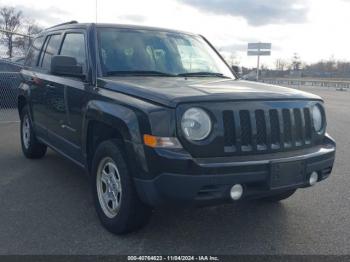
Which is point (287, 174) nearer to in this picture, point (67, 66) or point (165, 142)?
point (165, 142)

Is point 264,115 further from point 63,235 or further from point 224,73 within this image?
point 63,235

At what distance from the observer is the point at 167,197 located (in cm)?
312

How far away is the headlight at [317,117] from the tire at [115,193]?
1.68 metres

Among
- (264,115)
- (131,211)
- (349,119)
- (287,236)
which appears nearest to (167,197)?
(131,211)

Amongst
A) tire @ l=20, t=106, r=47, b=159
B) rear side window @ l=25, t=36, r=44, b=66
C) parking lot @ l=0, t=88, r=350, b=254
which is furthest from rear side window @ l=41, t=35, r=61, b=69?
parking lot @ l=0, t=88, r=350, b=254

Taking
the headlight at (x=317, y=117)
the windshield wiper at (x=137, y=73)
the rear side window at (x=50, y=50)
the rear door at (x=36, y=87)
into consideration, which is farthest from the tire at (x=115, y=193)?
the rear side window at (x=50, y=50)

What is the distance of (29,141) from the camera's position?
6348 millimetres

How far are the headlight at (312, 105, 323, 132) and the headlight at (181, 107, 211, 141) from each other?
46.0 inches

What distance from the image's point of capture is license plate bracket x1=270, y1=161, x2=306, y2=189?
10.8 feet

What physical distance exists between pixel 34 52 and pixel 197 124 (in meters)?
3.93

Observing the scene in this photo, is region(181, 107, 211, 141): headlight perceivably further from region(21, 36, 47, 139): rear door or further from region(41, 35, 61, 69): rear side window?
region(21, 36, 47, 139): rear door

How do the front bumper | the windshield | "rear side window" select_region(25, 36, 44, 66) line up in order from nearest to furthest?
the front bumper → the windshield → "rear side window" select_region(25, 36, 44, 66)

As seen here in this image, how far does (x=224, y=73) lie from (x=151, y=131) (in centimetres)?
201

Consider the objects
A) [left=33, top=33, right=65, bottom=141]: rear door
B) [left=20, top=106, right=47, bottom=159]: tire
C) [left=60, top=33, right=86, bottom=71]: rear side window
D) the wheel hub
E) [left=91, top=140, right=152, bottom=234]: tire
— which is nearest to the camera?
[left=91, top=140, right=152, bottom=234]: tire
